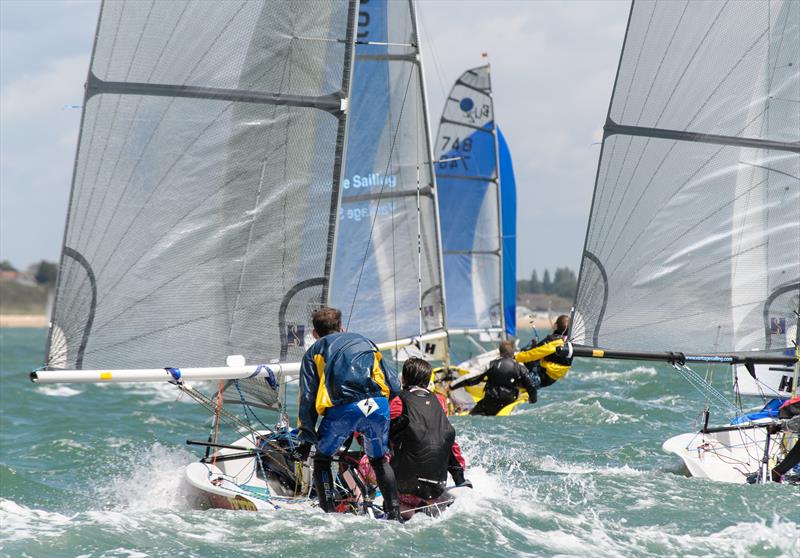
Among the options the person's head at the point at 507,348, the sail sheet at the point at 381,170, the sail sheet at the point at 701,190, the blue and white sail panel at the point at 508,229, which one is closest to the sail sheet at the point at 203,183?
the sail sheet at the point at 701,190

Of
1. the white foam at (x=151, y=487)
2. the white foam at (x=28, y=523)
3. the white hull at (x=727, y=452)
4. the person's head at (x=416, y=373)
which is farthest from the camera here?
the white hull at (x=727, y=452)

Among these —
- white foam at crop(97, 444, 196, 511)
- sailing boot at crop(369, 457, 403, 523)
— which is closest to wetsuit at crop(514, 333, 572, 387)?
white foam at crop(97, 444, 196, 511)

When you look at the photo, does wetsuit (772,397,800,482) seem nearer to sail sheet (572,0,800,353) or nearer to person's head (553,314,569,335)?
sail sheet (572,0,800,353)

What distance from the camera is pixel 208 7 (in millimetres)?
7699

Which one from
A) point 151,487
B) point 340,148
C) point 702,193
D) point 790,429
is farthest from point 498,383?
point 151,487

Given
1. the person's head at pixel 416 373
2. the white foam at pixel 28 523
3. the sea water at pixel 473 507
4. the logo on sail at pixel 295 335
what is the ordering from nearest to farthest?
the sea water at pixel 473 507 → the white foam at pixel 28 523 → the person's head at pixel 416 373 → the logo on sail at pixel 295 335

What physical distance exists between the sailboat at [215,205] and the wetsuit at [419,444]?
0.53m

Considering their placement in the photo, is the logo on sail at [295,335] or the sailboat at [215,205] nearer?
the sailboat at [215,205]

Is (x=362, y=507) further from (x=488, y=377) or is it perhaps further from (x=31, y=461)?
(x=488, y=377)

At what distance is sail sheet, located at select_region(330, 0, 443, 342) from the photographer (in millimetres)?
14438

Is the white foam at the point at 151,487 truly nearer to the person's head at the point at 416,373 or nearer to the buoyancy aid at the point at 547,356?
the person's head at the point at 416,373

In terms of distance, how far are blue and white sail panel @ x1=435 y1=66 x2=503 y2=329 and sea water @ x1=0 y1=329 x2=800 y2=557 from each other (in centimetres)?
1063

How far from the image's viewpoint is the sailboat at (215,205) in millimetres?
7453

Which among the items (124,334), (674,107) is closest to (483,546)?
(124,334)
